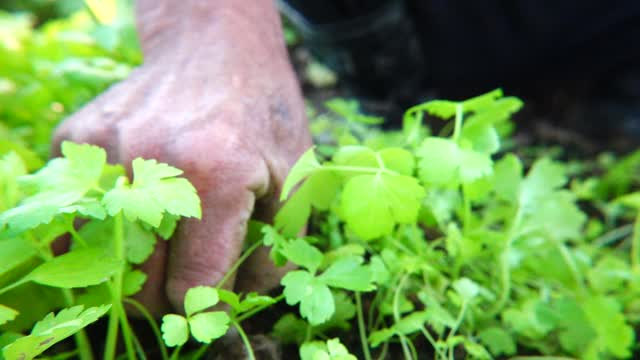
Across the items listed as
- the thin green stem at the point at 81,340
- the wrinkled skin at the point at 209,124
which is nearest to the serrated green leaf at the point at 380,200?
the wrinkled skin at the point at 209,124

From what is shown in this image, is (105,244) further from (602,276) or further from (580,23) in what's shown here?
(580,23)

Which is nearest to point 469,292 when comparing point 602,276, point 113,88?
point 602,276

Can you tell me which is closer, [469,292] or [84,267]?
[84,267]

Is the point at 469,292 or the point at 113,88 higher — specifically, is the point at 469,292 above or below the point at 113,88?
below

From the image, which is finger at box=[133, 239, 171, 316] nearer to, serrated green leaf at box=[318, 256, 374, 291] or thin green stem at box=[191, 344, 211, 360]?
thin green stem at box=[191, 344, 211, 360]

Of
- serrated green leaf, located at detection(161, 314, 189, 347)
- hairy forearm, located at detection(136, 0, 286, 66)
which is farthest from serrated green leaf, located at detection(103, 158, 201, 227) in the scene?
hairy forearm, located at detection(136, 0, 286, 66)

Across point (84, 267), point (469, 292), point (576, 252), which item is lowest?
point (576, 252)
